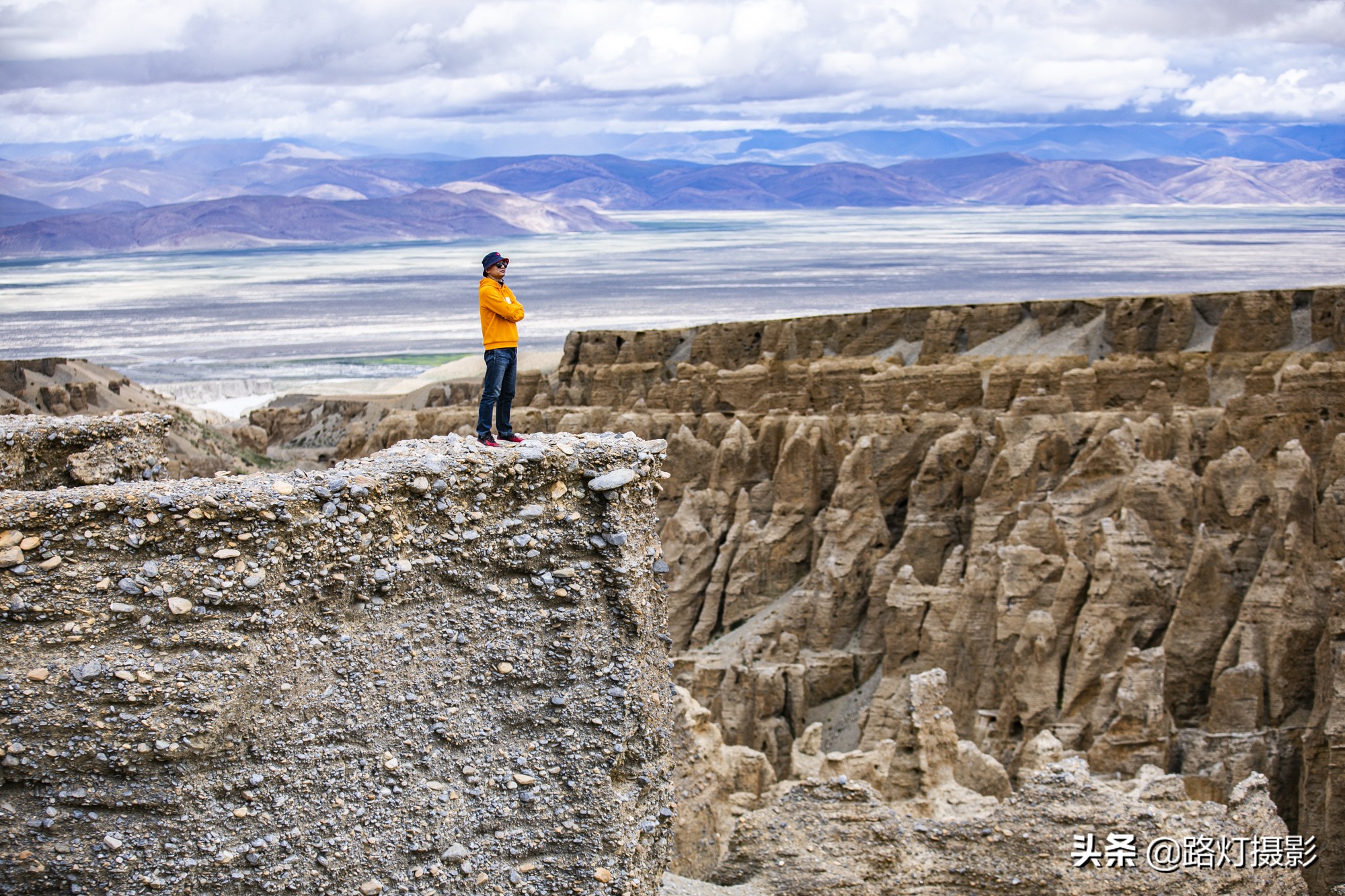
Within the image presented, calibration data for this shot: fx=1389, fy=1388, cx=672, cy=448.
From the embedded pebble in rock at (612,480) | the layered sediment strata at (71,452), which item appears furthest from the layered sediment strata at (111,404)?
the embedded pebble in rock at (612,480)

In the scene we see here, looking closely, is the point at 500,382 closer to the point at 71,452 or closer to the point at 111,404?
the point at 71,452

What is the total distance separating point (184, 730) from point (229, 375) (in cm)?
7872

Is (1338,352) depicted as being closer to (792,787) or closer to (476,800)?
(792,787)

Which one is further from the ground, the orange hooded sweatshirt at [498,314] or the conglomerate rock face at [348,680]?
the orange hooded sweatshirt at [498,314]

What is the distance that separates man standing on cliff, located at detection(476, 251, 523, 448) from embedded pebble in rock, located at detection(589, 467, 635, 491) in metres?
1.27

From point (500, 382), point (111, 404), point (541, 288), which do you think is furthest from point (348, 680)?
point (541, 288)

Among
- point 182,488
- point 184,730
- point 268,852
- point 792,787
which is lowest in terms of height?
point 792,787

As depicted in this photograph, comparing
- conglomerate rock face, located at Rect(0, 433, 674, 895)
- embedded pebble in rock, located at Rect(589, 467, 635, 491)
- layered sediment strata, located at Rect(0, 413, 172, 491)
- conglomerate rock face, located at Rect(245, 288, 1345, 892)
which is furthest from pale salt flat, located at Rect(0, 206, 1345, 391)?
embedded pebble in rock, located at Rect(589, 467, 635, 491)

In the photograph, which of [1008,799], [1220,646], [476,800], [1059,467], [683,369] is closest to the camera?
[476,800]

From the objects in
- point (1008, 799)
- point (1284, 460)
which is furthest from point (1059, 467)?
point (1008, 799)

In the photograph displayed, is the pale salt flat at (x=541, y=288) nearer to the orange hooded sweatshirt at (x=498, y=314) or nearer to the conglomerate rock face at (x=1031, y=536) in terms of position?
the conglomerate rock face at (x=1031, y=536)

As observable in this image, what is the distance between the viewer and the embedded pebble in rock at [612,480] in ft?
31.5

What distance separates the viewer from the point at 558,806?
377 inches

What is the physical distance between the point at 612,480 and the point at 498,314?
207 cm
